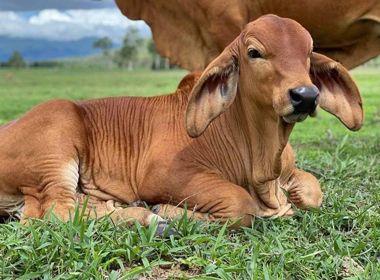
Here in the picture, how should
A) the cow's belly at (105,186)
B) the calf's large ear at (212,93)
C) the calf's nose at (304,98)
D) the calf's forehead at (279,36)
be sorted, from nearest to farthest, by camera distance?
the calf's nose at (304,98) → the calf's forehead at (279,36) → the calf's large ear at (212,93) → the cow's belly at (105,186)

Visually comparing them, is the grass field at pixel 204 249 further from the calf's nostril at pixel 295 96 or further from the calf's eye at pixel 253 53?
the calf's eye at pixel 253 53

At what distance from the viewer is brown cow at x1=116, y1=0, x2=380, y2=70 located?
195 inches

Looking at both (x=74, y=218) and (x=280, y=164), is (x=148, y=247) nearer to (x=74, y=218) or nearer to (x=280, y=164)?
(x=74, y=218)

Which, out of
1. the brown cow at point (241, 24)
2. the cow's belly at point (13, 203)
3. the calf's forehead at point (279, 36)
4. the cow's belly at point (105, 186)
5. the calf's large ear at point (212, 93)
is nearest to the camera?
the calf's forehead at point (279, 36)

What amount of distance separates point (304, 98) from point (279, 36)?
0.38 meters

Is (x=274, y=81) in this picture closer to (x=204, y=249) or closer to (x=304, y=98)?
(x=304, y=98)

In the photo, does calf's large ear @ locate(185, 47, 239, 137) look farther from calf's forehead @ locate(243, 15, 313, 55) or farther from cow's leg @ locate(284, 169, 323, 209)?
cow's leg @ locate(284, 169, 323, 209)

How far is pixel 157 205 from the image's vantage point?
3465mm

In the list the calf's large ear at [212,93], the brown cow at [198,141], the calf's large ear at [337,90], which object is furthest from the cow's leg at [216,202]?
the calf's large ear at [337,90]

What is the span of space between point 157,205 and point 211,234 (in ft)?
1.38

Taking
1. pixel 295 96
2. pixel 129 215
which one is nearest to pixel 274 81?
pixel 295 96

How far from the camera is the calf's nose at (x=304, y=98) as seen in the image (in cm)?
280

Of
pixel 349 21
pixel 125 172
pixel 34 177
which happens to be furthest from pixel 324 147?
pixel 34 177

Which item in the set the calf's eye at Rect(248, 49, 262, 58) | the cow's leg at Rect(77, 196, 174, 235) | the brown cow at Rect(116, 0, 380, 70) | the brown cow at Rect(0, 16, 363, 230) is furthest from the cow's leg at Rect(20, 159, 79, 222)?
the brown cow at Rect(116, 0, 380, 70)
